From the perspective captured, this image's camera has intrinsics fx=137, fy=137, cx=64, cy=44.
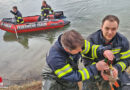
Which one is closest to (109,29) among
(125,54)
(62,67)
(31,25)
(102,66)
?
(125,54)

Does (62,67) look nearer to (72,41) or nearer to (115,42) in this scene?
(72,41)

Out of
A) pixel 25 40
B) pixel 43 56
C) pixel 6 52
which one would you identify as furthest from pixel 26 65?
pixel 25 40

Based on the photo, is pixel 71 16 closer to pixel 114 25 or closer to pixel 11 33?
pixel 11 33

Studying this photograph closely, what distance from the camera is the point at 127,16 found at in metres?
10.9

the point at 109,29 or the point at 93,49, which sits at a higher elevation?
the point at 109,29

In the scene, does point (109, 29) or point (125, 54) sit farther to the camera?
point (125, 54)

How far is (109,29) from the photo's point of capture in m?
2.56

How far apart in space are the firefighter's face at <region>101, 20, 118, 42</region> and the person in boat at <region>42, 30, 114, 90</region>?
232 millimetres

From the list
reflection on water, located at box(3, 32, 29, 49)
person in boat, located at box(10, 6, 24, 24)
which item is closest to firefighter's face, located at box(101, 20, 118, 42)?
reflection on water, located at box(3, 32, 29, 49)

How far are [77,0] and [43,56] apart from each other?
41.3ft

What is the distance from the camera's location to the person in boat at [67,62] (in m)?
1.91

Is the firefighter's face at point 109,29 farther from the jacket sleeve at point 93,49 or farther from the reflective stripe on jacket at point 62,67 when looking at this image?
the reflective stripe on jacket at point 62,67

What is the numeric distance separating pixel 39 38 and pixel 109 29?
716 cm

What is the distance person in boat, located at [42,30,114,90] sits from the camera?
1.91 meters
